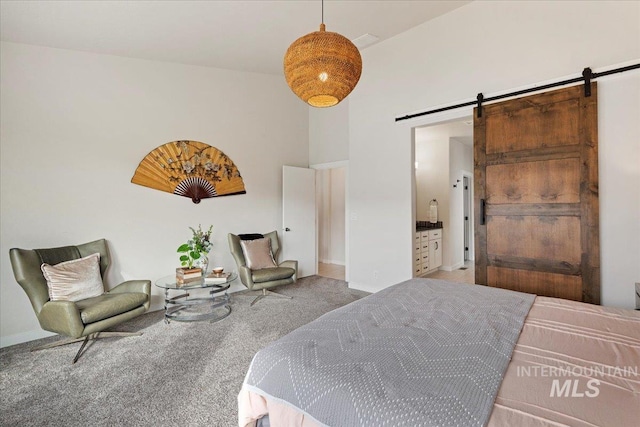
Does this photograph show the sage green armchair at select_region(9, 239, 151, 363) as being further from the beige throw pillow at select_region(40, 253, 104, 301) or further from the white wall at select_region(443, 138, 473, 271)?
the white wall at select_region(443, 138, 473, 271)

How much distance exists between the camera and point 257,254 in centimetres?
438

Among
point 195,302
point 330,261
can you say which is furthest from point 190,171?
point 330,261

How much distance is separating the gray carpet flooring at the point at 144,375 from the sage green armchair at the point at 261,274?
544 millimetres

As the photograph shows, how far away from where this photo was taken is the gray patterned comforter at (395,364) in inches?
35.4

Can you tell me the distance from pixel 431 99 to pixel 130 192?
3.85 metres

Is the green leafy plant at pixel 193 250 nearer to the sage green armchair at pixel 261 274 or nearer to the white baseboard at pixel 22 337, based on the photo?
the sage green armchair at pixel 261 274

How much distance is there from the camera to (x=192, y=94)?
4223mm

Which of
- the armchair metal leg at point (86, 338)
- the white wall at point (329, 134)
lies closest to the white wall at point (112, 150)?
the armchair metal leg at point (86, 338)

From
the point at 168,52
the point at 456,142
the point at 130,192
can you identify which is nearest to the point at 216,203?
the point at 130,192

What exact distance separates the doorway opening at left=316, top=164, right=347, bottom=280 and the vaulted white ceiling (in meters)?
3.28

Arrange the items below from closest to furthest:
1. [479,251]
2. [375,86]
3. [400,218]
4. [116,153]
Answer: [479,251]
[116,153]
[400,218]
[375,86]

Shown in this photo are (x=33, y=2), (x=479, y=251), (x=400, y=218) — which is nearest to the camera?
(x=33, y=2)

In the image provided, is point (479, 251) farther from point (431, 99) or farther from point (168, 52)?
point (168, 52)

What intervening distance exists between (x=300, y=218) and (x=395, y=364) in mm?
4301
